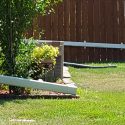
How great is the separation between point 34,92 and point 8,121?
2.37m

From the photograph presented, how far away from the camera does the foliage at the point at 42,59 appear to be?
10.2 metres

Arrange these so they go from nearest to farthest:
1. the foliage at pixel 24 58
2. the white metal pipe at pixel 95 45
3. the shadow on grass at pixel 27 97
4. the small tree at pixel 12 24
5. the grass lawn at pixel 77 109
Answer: the grass lawn at pixel 77 109
the shadow on grass at pixel 27 97
the small tree at pixel 12 24
the foliage at pixel 24 58
the white metal pipe at pixel 95 45

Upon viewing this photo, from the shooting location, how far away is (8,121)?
7207 millimetres

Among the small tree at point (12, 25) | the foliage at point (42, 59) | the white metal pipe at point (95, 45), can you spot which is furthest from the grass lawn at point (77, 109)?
the white metal pipe at point (95, 45)

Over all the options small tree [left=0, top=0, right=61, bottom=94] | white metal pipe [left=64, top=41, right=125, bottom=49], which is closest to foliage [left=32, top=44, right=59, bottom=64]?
small tree [left=0, top=0, right=61, bottom=94]

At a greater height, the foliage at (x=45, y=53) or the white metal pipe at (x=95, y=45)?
the foliage at (x=45, y=53)

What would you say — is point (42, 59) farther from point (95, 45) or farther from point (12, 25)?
point (95, 45)

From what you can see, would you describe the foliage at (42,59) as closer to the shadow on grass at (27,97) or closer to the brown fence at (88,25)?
the shadow on grass at (27,97)

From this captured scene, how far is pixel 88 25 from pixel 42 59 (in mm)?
6874

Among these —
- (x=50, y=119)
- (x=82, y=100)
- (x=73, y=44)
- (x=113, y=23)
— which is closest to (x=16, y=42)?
(x=82, y=100)

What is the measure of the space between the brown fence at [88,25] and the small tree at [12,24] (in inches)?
267

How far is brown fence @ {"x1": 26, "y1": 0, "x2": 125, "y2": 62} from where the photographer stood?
16656mm

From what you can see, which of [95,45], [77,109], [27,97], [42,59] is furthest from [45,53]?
[95,45]

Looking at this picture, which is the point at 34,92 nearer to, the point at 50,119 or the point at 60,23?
the point at 50,119
